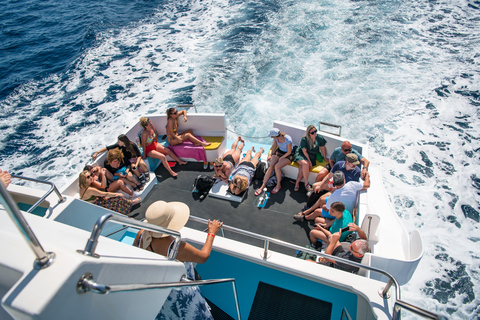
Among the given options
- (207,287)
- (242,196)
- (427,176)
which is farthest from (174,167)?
(427,176)

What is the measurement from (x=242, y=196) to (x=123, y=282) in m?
3.71

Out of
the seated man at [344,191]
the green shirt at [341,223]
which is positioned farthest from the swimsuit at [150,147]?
the green shirt at [341,223]

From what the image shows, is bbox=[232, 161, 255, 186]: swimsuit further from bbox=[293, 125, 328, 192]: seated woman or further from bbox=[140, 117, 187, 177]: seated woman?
bbox=[140, 117, 187, 177]: seated woman

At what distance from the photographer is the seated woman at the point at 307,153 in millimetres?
4914

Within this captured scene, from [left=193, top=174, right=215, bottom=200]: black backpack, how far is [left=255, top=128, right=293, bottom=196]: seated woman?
2.83ft

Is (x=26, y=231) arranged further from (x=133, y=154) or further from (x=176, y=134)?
(x=176, y=134)

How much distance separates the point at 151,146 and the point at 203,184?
53.7 inches

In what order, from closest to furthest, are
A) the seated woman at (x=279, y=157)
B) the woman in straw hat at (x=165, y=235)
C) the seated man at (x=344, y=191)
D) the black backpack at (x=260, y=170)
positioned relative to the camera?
the woman in straw hat at (x=165, y=235)
the seated man at (x=344, y=191)
the seated woman at (x=279, y=157)
the black backpack at (x=260, y=170)

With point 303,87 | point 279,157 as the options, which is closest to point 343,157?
point 279,157

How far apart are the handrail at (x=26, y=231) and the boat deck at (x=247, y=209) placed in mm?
3445

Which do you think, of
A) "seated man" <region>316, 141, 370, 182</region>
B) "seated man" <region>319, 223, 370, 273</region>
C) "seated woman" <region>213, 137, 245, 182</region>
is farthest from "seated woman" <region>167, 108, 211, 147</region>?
"seated man" <region>319, 223, 370, 273</region>

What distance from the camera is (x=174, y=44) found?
11648mm

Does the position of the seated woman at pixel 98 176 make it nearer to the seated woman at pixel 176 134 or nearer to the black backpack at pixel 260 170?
the seated woman at pixel 176 134

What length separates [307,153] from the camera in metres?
4.99
